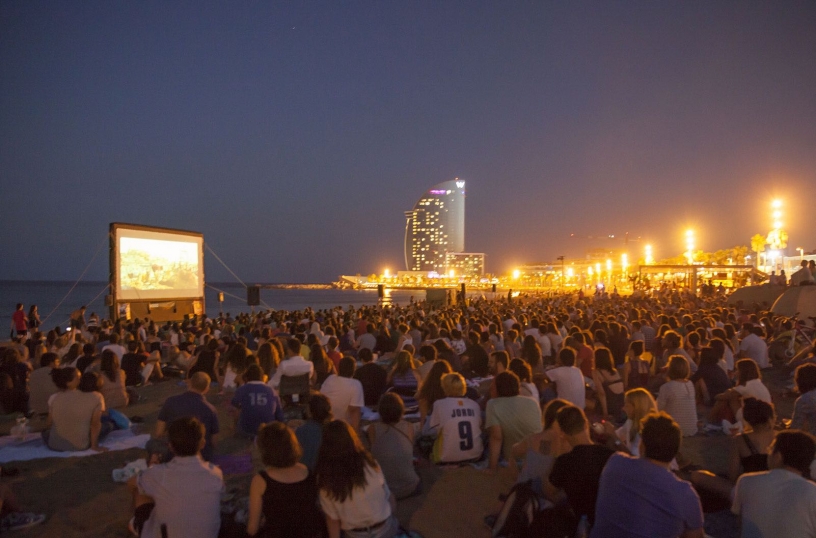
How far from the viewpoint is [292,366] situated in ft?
23.7

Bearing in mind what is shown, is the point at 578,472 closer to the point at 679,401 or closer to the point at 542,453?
the point at 542,453

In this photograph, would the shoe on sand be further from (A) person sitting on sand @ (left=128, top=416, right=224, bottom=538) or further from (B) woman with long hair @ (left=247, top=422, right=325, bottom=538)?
(B) woman with long hair @ (left=247, top=422, right=325, bottom=538)

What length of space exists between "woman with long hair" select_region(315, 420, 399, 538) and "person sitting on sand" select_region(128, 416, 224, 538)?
66 centimetres

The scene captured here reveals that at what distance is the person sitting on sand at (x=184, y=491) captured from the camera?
321cm

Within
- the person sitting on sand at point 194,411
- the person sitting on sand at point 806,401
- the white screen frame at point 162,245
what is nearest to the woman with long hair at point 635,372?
the person sitting on sand at point 806,401

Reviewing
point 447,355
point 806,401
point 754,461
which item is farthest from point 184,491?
point 447,355

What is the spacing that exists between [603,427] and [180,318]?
2141 centimetres

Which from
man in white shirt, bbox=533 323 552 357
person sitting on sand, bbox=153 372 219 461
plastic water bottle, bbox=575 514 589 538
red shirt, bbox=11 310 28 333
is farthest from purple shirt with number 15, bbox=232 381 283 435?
red shirt, bbox=11 310 28 333

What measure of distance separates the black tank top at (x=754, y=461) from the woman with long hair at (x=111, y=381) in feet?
23.8

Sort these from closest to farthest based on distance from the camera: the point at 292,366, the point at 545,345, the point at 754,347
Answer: the point at 292,366 < the point at 754,347 < the point at 545,345

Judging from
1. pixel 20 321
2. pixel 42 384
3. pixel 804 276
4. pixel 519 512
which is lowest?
pixel 519 512

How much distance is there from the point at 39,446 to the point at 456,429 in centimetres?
461

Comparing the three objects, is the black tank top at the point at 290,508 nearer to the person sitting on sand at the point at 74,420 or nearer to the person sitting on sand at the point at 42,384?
the person sitting on sand at the point at 74,420

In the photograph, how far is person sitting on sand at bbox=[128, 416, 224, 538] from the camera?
321cm
